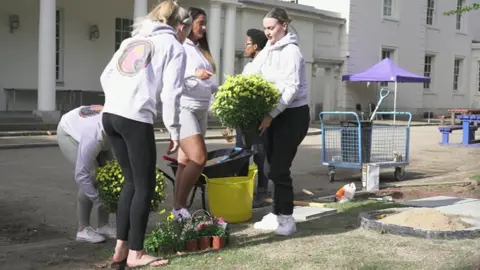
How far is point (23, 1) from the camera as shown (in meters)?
17.1

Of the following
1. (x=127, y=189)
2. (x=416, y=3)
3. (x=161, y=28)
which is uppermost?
(x=416, y=3)

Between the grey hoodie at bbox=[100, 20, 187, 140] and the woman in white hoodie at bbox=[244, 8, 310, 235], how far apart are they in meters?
1.37

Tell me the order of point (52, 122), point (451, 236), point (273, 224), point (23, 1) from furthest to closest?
point (23, 1), point (52, 122), point (273, 224), point (451, 236)

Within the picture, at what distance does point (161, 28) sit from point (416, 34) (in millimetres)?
28236

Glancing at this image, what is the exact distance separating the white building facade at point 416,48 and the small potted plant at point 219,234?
2230 cm

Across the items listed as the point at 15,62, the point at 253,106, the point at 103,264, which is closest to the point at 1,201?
the point at 103,264

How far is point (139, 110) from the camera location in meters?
3.86

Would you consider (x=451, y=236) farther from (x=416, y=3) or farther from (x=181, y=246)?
(x=416, y=3)

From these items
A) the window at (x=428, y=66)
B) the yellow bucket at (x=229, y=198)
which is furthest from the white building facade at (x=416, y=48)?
the yellow bucket at (x=229, y=198)

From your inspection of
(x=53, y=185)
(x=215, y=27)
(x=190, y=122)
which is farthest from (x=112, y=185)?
(x=215, y=27)

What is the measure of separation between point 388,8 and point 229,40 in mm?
12218

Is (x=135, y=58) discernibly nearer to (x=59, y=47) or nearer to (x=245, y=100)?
(x=245, y=100)

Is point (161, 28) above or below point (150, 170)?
above

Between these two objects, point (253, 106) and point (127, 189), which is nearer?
point (127, 189)
